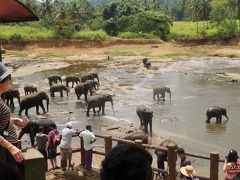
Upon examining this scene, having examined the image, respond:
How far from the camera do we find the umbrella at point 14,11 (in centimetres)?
457

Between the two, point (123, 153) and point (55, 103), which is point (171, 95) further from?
point (123, 153)

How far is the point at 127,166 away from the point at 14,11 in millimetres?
2619

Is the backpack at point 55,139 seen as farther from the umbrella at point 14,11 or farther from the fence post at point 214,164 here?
the umbrella at point 14,11

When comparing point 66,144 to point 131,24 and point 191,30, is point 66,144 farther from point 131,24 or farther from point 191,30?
point 191,30

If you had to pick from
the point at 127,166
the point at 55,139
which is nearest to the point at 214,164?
the point at 55,139

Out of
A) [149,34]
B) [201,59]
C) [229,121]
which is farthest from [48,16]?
[229,121]

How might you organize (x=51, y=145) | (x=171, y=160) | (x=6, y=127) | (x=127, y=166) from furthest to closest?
(x=51, y=145)
(x=171, y=160)
(x=6, y=127)
(x=127, y=166)

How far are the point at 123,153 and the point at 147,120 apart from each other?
610 inches

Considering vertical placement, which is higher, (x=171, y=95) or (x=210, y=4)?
(x=210, y=4)

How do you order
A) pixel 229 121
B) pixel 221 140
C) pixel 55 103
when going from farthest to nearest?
1. pixel 55 103
2. pixel 229 121
3. pixel 221 140

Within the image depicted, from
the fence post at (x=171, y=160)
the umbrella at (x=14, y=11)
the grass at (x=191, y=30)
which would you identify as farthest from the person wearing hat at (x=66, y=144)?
the grass at (x=191, y=30)

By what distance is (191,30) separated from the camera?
60.0m

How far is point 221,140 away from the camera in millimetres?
16422

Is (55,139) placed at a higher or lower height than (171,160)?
higher
